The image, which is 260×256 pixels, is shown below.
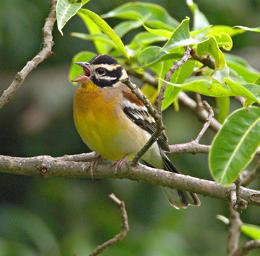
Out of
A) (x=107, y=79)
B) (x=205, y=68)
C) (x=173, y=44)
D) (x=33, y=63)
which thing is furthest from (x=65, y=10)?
(x=107, y=79)

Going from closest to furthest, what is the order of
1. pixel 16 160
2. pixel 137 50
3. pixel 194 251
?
pixel 16 160 → pixel 137 50 → pixel 194 251

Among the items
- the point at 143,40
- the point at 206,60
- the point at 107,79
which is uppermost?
the point at 206,60

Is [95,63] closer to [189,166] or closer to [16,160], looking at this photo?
[16,160]

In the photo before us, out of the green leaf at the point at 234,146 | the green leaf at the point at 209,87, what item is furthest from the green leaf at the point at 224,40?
the green leaf at the point at 234,146

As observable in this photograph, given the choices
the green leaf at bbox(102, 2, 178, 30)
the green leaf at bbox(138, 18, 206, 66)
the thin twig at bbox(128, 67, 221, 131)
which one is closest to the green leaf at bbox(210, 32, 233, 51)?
the green leaf at bbox(138, 18, 206, 66)

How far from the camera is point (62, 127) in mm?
8039

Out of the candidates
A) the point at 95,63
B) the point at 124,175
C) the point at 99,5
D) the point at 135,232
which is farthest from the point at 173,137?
the point at 124,175

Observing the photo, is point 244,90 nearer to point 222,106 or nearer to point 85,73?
point 222,106

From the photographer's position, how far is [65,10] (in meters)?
3.14

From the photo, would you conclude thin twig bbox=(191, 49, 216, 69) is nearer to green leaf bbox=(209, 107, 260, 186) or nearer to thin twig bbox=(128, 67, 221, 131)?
thin twig bbox=(128, 67, 221, 131)

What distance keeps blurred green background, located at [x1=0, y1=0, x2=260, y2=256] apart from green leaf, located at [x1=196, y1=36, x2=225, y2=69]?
3.25m

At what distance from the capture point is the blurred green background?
6.88 meters

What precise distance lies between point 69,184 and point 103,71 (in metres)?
3.48

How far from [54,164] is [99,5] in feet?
14.7
